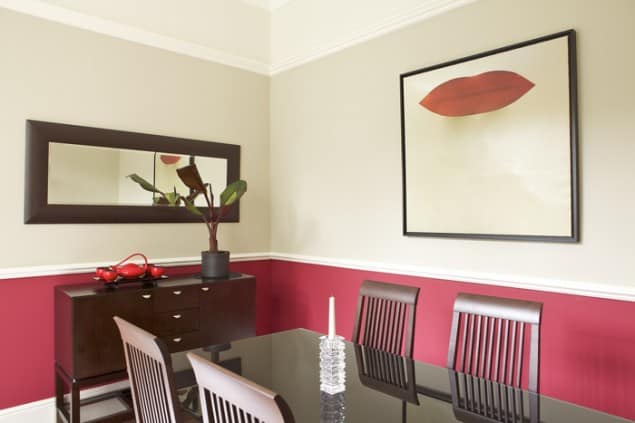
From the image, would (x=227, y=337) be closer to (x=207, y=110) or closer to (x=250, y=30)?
(x=207, y=110)

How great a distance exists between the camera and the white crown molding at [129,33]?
2.87 metres

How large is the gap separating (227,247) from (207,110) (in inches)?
44.6

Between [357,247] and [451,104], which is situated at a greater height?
[451,104]

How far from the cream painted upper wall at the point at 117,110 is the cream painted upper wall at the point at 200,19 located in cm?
17

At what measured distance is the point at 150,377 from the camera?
4.99 feet

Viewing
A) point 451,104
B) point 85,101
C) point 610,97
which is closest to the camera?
point 610,97

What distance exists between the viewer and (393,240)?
309 centimetres

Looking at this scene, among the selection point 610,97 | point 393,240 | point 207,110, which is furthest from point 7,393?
point 610,97

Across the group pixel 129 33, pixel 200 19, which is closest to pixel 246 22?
pixel 200 19

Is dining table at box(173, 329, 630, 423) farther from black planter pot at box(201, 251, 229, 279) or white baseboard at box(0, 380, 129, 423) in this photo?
white baseboard at box(0, 380, 129, 423)

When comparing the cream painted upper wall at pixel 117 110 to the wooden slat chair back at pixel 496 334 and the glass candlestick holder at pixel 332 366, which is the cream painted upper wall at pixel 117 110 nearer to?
the glass candlestick holder at pixel 332 366

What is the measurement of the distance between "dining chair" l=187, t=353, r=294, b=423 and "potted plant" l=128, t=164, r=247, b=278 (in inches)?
83.8

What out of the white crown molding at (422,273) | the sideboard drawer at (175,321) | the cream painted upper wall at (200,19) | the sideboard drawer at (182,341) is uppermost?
the cream painted upper wall at (200,19)

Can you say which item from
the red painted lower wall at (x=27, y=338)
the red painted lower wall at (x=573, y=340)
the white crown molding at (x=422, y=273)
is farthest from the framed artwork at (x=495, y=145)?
the red painted lower wall at (x=27, y=338)
